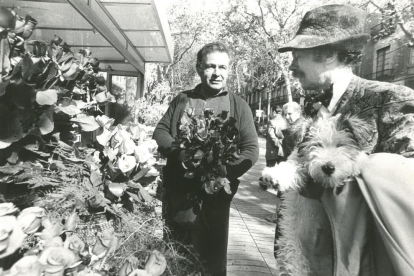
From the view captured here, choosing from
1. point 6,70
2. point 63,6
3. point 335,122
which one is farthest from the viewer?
point 63,6

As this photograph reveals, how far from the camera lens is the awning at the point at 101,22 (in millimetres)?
3600

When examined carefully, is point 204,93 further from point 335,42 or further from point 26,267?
point 26,267

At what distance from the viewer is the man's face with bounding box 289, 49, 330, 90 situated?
144 centimetres

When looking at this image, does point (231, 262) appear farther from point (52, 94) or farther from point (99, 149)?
point (52, 94)

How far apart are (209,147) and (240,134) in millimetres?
560

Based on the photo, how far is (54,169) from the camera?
113cm

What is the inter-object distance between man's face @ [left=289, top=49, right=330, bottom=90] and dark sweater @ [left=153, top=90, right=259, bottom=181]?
636 mm

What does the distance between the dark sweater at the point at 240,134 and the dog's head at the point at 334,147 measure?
0.73 m

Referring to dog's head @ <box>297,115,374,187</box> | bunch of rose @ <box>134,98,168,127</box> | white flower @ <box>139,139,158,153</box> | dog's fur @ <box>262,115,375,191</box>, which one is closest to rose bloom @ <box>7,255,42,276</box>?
white flower @ <box>139,139,158,153</box>

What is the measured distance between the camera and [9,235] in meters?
0.64

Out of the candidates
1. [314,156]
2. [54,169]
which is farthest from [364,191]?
[54,169]

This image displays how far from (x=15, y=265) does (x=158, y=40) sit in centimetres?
665

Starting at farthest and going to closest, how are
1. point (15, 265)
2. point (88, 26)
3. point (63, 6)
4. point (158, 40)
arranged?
point (158, 40)
point (88, 26)
point (63, 6)
point (15, 265)

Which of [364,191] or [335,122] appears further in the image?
[335,122]
